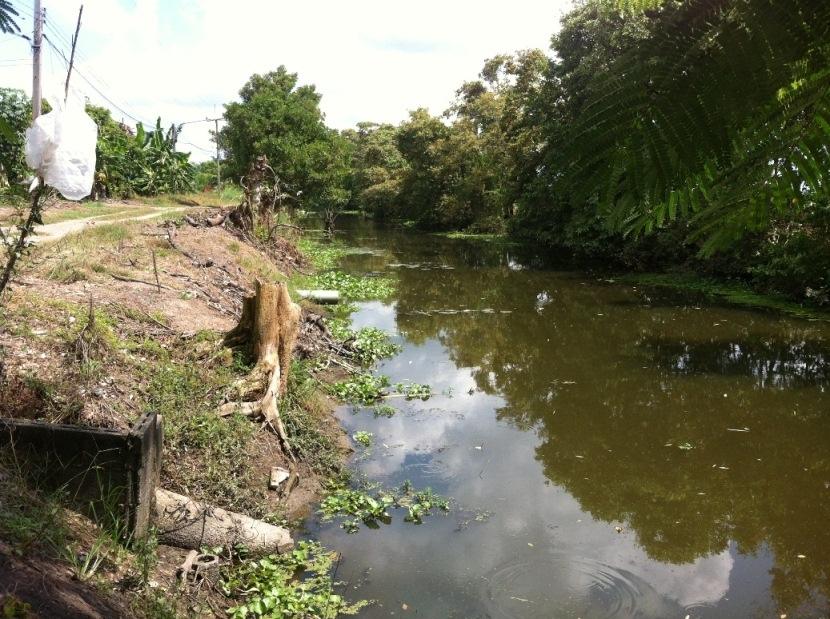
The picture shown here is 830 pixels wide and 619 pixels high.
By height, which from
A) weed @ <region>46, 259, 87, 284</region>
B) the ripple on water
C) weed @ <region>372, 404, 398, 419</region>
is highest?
weed @ <region>46, 259, 87, 284</region>

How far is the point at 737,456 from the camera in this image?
6.92 m

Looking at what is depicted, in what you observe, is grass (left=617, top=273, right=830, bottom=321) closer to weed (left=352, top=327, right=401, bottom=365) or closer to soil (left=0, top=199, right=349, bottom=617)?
weed (left=352, top=327, right=401, bottom=365)

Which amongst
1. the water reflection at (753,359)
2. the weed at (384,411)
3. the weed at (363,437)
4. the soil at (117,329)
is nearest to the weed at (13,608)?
the soil at (117,329)

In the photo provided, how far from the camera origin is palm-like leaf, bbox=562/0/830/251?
3.74ft

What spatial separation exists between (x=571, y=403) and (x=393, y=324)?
5.20 metres

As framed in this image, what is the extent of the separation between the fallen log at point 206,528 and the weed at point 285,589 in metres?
0.12

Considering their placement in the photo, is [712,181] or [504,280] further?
[504,280]

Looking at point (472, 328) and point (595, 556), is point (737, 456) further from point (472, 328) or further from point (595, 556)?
point (472, 328)

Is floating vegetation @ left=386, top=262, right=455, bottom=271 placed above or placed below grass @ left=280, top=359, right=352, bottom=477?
above

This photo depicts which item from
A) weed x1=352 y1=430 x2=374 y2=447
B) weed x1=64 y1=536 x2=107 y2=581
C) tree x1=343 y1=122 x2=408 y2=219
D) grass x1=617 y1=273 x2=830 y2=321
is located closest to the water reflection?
grass x1=617 y1=273 x2=830 y2=321

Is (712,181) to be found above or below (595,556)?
above

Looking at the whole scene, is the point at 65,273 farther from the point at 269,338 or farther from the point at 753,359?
the point at 753,359

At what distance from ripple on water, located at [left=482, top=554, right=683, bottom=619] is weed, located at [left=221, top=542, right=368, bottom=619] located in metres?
1.01

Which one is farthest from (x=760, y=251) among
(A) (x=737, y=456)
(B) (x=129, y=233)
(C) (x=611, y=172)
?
(C) (x=611, y=172)
